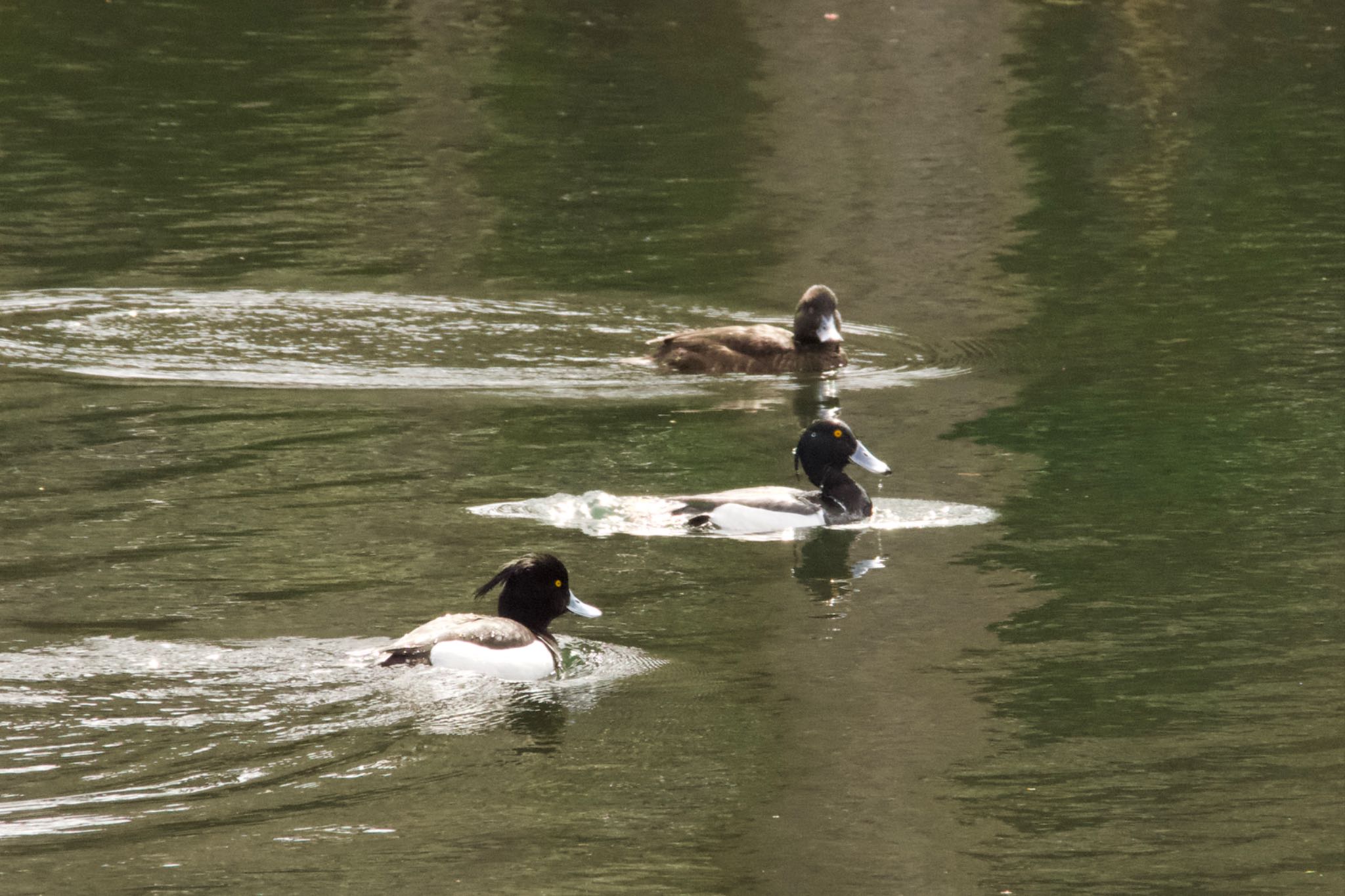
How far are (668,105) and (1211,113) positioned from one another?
699cm

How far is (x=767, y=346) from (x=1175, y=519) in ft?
15.5

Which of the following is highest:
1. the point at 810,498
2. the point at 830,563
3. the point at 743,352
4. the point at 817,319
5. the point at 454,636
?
the point at 817,319

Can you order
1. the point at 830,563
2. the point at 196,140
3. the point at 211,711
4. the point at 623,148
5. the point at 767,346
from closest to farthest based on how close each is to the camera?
the point at 211,711 → the point at 830,563 → the point at 767,346 → the point at 196,140 → the point at 623,148

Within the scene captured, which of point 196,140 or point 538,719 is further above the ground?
point 196,140

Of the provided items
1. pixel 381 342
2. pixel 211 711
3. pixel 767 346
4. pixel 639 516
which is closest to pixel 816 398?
pixel 767 346

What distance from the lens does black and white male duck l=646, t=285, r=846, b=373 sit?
16703 mm

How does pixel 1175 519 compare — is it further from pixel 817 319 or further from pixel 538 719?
pixel 538 719

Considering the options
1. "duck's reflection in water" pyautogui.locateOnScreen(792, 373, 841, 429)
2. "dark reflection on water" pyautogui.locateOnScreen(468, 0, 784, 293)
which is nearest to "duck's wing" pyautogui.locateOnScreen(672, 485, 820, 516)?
"duck's reflection in water" pyautogui.locateOnScreen(792, 373, 841, 429)

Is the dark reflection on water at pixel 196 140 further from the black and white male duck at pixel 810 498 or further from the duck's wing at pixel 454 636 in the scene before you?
the duck's wing at pixel 454 636

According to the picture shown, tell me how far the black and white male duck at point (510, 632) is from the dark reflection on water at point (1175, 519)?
6.60ft

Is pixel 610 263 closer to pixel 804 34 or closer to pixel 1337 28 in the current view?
pixel 804 34

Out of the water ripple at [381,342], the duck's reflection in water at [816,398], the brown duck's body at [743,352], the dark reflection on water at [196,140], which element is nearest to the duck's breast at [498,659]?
the duck's reflection in water at [816,398]

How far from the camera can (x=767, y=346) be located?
55.9ft

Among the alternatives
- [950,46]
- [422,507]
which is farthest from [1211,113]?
[422,507]
